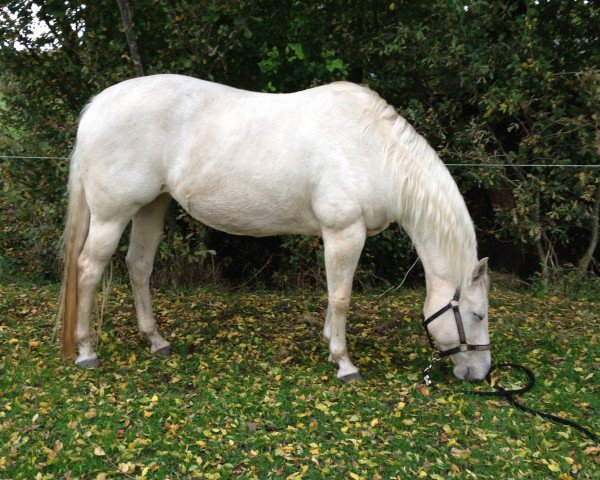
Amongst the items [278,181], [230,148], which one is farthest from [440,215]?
[230,148]

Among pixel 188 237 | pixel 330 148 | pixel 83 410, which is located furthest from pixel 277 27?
pixel 83 410

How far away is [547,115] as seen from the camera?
22.4ft

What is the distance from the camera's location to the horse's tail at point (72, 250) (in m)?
4.66

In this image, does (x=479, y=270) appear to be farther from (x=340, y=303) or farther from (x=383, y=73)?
(x=383, y=73)

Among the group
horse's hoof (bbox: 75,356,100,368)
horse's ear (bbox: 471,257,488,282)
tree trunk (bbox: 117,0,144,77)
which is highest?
tree trunk (bbox: 117,0,144,77)

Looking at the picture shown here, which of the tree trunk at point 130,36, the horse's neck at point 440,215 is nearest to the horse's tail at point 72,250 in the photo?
the tree trunk at point 130,36

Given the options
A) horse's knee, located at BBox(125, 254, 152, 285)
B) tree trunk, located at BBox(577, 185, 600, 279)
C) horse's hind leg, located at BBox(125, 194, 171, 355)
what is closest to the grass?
horse's hind leg, located at BBox(125, 194, 171, 355)

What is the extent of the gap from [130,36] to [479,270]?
3585mm

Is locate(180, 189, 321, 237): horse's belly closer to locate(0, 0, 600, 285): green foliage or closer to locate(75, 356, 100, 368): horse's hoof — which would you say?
locate(75, 356, 100, 368): horse's hoof

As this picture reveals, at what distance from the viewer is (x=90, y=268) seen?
461 cm

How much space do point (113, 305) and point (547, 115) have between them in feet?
14.8

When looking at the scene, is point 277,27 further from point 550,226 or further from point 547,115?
point 550,226

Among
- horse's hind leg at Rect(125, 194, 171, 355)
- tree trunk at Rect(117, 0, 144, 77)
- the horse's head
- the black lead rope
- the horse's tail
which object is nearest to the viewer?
the black lead rope

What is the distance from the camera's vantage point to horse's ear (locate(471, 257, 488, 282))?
13.6ft
